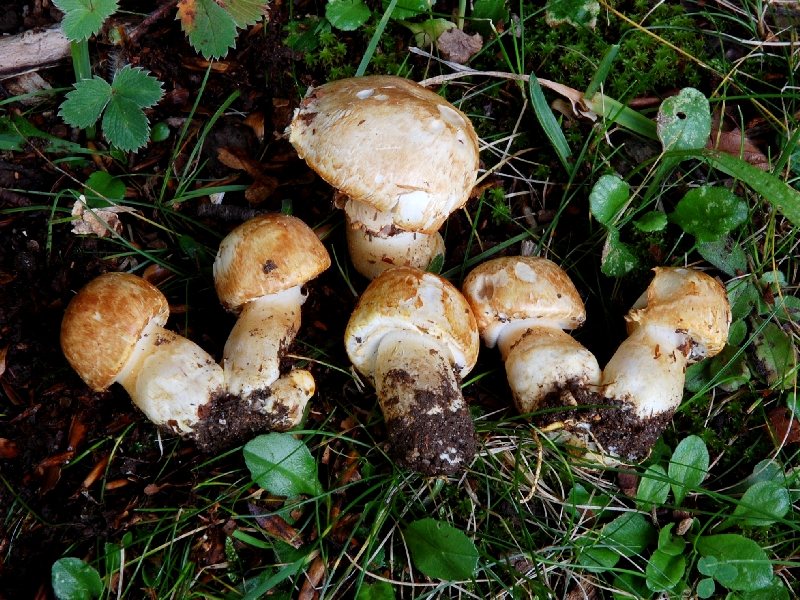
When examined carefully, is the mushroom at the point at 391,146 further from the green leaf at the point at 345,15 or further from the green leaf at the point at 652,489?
the green leaf at the point at 652,489

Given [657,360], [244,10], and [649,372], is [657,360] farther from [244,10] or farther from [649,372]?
[244,10]

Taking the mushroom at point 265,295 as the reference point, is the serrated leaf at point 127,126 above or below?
above

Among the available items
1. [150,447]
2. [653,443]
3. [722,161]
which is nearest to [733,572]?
[653,443]

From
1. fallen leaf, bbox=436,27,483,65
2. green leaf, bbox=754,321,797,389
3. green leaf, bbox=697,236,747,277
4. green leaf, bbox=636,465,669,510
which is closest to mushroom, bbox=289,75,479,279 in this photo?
fallen leaf, bbox=436,27,483,65

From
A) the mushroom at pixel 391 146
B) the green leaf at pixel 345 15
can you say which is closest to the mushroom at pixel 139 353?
the mushroom at pixel 391 146

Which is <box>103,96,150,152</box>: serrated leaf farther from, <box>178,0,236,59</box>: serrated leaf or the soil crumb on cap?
the soil crumb on cap

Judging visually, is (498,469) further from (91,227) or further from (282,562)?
(91,227)

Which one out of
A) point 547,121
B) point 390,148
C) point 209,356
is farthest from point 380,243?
point 547,121
